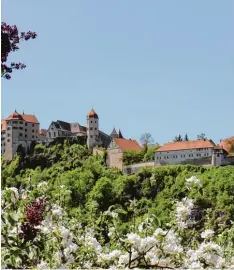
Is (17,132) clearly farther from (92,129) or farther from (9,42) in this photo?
(9,42)

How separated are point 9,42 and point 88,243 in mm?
1044

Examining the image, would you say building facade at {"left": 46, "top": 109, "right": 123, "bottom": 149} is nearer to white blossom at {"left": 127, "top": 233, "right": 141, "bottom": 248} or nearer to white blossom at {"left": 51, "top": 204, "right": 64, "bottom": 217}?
white blossom at {"left": 51, "top": 204, "right": 64, "bottom": 217}

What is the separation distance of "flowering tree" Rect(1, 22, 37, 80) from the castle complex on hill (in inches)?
1155

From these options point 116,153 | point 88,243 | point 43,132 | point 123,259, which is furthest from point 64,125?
point 123,259

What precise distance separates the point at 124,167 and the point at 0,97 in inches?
1226

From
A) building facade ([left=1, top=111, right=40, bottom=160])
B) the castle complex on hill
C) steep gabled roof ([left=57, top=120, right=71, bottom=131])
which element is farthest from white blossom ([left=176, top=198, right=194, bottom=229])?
steep gabled roof ([left=57, top=120, right=71, bottom=131])

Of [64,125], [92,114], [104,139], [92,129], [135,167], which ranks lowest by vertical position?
[135,167]

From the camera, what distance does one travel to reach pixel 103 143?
3594 cm

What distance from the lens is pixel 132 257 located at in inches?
85.7

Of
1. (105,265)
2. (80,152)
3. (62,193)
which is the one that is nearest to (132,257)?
(105,265)

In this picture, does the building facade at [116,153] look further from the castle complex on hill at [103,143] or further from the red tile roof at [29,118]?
the red tile roof at [29,118]

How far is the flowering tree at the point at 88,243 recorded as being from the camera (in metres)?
1.73

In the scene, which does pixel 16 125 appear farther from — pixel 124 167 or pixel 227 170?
pixel 227 170

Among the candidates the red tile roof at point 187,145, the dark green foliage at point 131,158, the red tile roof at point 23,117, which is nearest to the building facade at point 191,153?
→ the red tile roof at point 187,145
